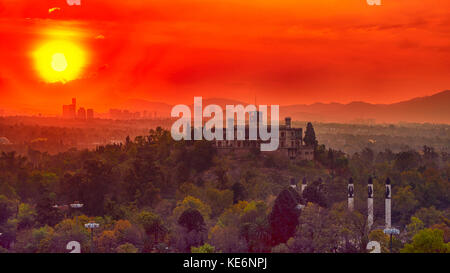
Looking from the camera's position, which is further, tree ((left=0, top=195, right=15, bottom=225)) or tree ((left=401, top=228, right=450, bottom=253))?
tree ((left=0, top=195, right=15, bottom=225))

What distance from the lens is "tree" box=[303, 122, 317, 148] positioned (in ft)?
221

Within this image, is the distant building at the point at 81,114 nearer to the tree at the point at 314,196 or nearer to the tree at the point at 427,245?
the tree at the point at 314,196

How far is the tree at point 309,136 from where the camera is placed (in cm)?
6738

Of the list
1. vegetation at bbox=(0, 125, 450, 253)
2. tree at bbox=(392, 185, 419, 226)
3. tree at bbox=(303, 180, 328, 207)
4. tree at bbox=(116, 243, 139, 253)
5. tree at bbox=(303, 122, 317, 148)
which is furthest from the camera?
tree at bbox=(303, 122, 317, 148)

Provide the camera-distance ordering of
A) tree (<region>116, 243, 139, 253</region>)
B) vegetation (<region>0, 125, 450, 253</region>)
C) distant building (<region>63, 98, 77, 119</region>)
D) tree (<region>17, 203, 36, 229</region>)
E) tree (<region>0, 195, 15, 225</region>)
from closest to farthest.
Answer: tree (<region>116, 243, 139, 253</region>)
vegetation (<region>0, 125, 450, 253</region>)
tree (<region>17, 203, 36, 229</region>)
tree (<region>0, 195, 15, 225</region>)
distant building (<region>63, 98, 77, 119</region>)

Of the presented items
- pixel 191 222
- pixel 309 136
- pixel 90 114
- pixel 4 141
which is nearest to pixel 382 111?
pixel 90 114

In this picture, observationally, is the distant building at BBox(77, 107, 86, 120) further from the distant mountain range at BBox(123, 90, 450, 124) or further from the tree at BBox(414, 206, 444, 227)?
the tree at BBox(414, 206, 444, 227)

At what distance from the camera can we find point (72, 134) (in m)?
135

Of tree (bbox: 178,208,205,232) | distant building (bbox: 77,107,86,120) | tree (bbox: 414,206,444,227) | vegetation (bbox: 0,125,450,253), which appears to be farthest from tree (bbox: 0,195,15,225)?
distant building (bbox: 77,107,86,120)

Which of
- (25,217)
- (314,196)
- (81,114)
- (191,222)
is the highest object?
(81,114)

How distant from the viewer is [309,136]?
6788 centimetres

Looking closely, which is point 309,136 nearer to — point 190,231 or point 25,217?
point 190,231

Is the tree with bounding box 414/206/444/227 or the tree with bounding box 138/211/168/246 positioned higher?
the tree with bounding box 138/211/168/246
